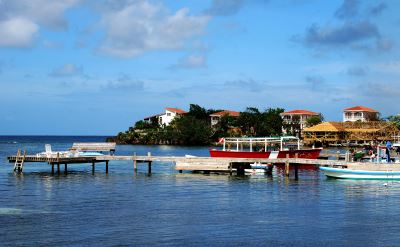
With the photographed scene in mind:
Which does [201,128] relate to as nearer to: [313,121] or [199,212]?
[313,121]

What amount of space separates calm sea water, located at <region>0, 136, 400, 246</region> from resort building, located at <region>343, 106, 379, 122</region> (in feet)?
411

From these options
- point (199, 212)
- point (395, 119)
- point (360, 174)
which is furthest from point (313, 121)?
point (199, 212)

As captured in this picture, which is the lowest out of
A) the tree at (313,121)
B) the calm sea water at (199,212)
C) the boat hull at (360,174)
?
the calm sea water at (199,212)

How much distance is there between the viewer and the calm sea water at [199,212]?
26156mm

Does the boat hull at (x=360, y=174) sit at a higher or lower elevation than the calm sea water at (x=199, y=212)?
higher

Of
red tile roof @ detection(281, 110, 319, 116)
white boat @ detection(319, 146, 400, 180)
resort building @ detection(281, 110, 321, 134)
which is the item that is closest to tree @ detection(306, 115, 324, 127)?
resort building @ detection(281, 110, 321, 134)

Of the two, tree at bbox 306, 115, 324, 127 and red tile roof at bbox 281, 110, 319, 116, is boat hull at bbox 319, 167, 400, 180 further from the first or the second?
red tile roof at bbox 281, 110, 319, 116

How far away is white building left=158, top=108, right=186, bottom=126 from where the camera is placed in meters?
189

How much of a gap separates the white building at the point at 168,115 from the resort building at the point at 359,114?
52.1 metres

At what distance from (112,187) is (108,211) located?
13118 millimetres

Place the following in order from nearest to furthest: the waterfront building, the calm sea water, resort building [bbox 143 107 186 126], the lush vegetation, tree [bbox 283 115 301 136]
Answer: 1. the calm sea water
2. the waterfront building
3. the lush vegetation
4. tree [bbox 283 115 301 136]
5. resort building [bbox 143 107 186 126]

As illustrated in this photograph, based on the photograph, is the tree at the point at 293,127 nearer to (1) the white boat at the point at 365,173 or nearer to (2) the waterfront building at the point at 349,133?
(2) the waterfront building at the point at 349,133

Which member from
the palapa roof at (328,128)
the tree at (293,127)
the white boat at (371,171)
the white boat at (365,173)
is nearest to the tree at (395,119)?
the palapa roof at (328,128)

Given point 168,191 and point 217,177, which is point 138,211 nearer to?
point 168,191
